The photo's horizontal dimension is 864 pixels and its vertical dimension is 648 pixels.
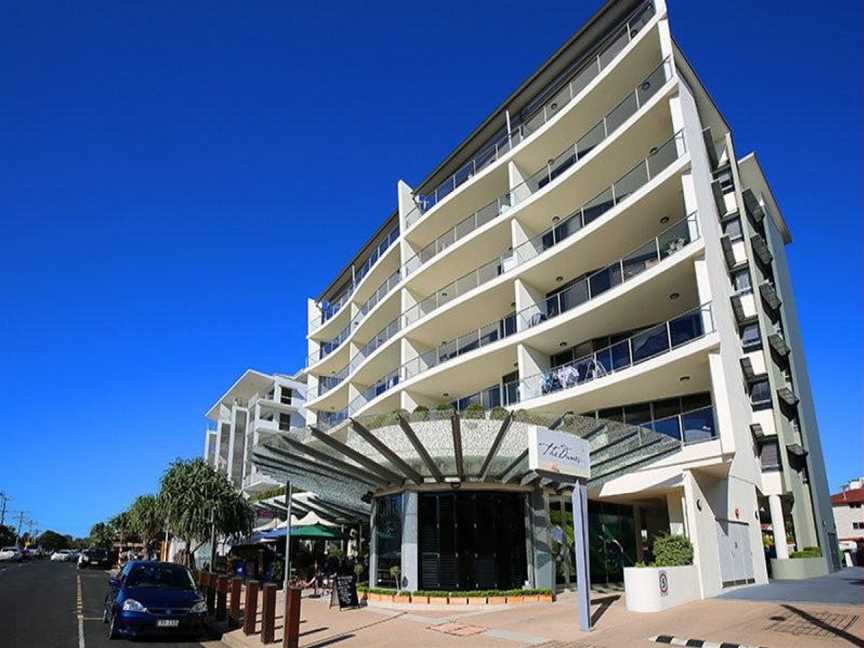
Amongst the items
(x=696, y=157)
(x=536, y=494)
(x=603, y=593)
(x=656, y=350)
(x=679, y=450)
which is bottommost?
(x=603, y=593)

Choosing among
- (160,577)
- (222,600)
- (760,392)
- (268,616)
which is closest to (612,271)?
(760,392)

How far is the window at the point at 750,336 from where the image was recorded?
84.2ft

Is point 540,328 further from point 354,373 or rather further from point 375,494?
point 354,373

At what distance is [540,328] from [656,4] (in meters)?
12.6

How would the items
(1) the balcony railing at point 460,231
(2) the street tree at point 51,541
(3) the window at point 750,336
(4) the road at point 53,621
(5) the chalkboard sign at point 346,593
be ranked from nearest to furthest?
(4) the road at point 53,621
(5) the chalkboard sign at point 346,593
(3) the window at point 750,336
(1) the balcony railing at point 460,231
(2) the street tree at point 51,541

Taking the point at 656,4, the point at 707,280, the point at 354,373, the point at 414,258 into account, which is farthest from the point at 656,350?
the point at 354,373

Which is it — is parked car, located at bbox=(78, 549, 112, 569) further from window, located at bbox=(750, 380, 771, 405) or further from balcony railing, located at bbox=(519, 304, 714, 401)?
window, located at bbox=(750, 380, 771, 405)

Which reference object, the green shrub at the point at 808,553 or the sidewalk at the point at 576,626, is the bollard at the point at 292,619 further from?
the green shrub at the point at 808,553

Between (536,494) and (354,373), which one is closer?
(536,494)

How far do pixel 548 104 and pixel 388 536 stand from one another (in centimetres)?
1991

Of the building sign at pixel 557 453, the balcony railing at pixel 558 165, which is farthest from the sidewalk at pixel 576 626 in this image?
the balcony railing at pixel 558 165

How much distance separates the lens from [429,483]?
18234 millimetres

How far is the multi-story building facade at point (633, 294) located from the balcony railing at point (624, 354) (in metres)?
0.07

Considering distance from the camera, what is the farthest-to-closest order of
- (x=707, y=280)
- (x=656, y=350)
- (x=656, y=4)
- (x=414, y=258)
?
(x=414, y=258) → (x=656, y=4) → (x=656, y=350) → (x=707, y=280)
